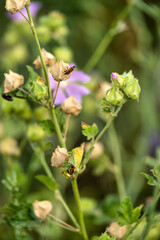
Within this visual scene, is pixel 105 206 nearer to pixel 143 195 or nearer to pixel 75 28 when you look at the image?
pixel 143 195

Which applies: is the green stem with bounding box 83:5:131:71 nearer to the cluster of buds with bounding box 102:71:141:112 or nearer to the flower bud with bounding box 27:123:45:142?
the flower bud with bounding box 27:123:45:142

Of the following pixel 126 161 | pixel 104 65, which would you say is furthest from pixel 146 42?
pixel 126 161

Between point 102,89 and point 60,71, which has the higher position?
point 102,89

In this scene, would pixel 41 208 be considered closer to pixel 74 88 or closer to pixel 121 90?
pixel 121 90

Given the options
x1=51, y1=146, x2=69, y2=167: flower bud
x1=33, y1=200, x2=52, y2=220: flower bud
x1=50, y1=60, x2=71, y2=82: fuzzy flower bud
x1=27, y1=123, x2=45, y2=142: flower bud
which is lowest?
x1=33, y1=200, x2=52, y2=220: flower bud

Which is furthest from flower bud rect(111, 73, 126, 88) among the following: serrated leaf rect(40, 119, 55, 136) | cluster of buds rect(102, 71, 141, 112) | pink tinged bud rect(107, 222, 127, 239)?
pink tinged bud rect(107, 222, 127, 239)

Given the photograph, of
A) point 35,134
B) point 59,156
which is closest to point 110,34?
point 35,134
